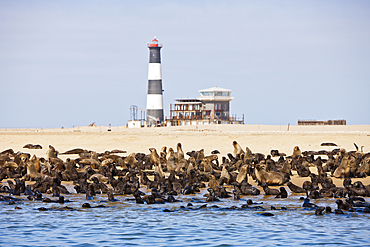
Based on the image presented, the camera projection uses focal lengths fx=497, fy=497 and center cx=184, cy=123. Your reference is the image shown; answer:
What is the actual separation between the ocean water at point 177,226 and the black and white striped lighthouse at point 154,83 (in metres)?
61.1

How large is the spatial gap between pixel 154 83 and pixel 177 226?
6351 centimetres

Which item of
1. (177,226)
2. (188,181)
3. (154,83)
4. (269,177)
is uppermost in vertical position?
(154,83)

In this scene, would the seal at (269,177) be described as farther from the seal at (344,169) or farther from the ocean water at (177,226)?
the ocean water at (177,226)

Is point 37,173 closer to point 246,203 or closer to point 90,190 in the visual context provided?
point 90,190

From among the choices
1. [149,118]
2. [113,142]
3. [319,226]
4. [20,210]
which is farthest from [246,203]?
[149,118]

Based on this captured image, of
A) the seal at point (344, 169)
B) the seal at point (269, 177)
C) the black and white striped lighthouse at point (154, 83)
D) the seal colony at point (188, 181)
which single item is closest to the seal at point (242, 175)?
the seal colony at point (188, 181)

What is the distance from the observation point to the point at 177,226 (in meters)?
10.9

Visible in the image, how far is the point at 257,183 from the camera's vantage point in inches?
662

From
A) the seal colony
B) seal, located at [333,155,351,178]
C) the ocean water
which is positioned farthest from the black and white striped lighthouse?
the ocean water

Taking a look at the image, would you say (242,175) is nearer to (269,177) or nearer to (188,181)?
(269,177)

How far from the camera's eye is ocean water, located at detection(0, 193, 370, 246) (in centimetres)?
975

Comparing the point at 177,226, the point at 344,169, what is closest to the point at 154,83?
the point at 344,169

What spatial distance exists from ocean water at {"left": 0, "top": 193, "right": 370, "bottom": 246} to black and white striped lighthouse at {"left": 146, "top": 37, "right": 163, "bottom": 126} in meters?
61.1

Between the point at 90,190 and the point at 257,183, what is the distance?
19.0ft
